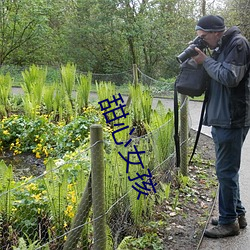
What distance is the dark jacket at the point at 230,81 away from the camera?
280 cm

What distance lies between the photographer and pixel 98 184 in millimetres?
2355

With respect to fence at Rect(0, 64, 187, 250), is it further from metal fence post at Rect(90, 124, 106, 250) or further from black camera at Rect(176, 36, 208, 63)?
black camera at Rect(176, 36, 208, 63)

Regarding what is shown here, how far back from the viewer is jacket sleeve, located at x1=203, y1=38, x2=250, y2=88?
2.78 metres

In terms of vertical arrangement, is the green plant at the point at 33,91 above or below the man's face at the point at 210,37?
below

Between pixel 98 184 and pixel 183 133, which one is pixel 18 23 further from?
pixel 98 184

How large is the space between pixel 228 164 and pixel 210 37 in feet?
3.39

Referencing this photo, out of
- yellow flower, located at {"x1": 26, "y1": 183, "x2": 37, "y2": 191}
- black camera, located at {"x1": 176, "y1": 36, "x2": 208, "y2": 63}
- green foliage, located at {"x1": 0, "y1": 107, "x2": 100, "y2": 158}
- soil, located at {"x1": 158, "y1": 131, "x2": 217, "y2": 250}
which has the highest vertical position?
black camera, located at {"x1": 176, "y1": 36, "x2": 208, "y2": 63}

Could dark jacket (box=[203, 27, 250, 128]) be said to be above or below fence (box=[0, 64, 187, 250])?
above

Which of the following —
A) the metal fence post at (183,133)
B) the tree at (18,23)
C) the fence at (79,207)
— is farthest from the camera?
the tree at (18,23)

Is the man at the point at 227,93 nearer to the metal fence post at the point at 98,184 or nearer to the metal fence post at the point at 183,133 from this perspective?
the metal fence post at the point at 98,184

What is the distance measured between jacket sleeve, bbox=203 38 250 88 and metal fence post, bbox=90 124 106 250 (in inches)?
42.0

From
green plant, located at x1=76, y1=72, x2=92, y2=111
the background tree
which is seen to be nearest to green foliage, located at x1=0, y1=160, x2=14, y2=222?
green plant, located at x1=76, y1=72, x2=92, y2=111

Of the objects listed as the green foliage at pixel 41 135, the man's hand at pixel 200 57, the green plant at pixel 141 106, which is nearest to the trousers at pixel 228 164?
the man's hand at pixel 200 57

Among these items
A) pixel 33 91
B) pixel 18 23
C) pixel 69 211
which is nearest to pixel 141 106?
pixel 33 91
